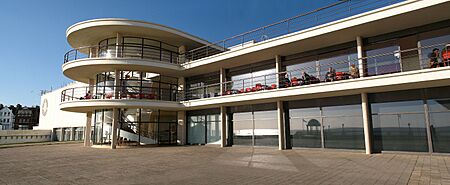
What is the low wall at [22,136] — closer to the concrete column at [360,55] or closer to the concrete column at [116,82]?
the concrete column at [116,82]

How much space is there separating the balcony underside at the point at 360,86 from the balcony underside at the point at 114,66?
5526 millimetres

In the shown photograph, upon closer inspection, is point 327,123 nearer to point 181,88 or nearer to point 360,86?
point 360,86

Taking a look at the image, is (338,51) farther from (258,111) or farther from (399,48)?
(258,111)

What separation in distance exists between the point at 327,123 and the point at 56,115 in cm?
4070

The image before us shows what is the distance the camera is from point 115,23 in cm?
1788

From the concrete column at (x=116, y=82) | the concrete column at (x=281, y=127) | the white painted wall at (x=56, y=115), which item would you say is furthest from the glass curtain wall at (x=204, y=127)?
the white painted wall at (x=56, y=115)

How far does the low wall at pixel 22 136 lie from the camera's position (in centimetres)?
3484

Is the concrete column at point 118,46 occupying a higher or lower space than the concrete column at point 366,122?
higher

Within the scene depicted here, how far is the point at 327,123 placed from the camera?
46.7 ft

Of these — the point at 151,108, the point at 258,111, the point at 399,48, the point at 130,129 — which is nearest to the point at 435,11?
the point at 399,48

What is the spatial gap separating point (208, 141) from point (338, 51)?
10449 millimetres

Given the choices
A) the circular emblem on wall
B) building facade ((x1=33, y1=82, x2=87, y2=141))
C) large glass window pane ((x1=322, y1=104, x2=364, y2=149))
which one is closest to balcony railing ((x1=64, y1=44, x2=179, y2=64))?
large glass window pane ((x1=322, y1=104, x2=364, y2=149))

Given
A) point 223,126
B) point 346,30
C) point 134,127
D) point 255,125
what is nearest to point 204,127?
point 223,126

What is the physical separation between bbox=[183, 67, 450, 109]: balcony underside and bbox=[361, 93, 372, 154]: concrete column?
0.48 m
